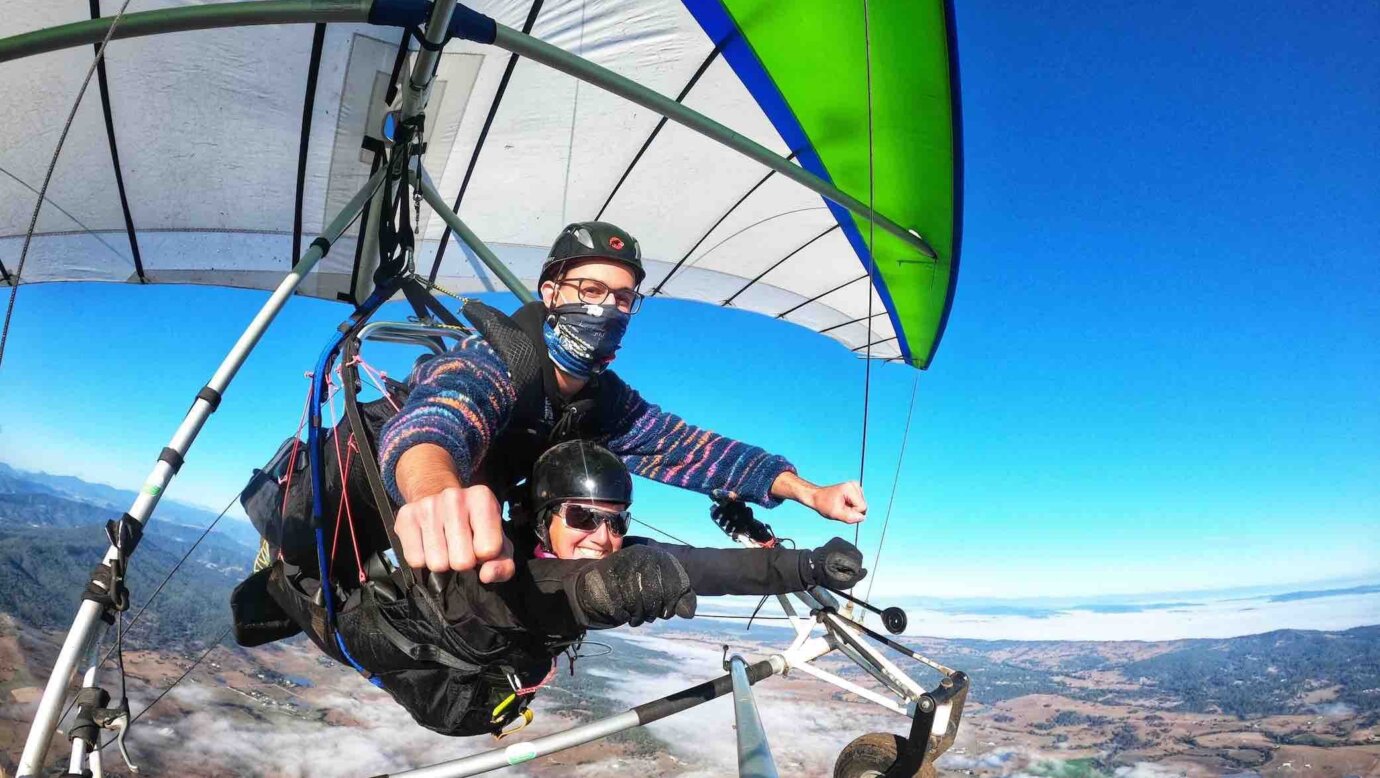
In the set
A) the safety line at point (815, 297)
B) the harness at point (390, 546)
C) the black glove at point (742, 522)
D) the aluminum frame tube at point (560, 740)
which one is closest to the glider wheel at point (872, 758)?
the aluminum frame tube at point (560, 740)

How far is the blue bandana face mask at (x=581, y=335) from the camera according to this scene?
1.66m

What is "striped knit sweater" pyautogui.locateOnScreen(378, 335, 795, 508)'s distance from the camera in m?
1.11

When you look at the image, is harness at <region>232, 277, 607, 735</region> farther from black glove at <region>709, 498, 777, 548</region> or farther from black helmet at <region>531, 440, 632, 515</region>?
black glove at <region>709, 498, 777, 548</region>

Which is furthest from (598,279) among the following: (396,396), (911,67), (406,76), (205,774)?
(205,774)

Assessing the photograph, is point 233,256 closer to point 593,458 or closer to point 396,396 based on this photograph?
point 396,396

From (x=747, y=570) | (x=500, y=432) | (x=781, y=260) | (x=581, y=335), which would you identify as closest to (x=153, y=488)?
(x=500, y=432)

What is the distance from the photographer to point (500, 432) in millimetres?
1398

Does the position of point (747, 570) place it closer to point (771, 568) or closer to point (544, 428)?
point (771, 568)

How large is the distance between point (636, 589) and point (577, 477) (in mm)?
672

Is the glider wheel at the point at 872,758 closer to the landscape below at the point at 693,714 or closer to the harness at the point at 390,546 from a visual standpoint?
the harness at the point at 390,546

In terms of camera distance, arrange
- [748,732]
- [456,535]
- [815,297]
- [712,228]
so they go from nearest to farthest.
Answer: [456,535] → [748,732] → [712,228] → [815,297]

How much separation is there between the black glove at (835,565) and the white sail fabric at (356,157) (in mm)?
2613

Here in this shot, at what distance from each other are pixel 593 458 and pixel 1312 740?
48.2 m

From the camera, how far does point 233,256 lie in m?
4.02
